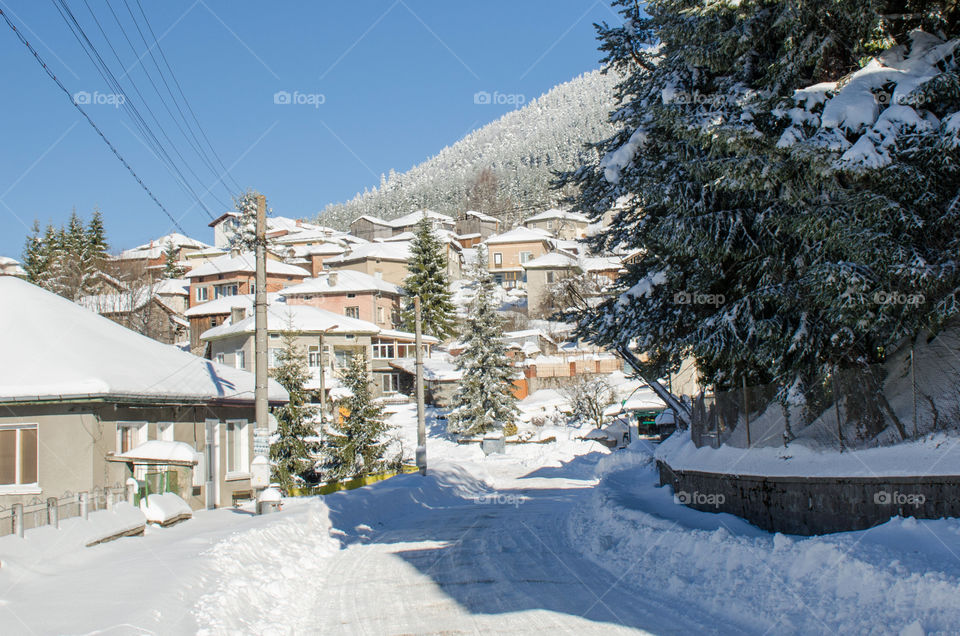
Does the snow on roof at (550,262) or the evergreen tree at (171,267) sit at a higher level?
the evergreen tree at (171,267)

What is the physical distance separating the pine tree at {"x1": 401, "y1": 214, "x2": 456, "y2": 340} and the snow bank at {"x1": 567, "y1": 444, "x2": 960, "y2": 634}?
60.2 meters

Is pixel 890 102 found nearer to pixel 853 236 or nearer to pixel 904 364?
pixel 853 236

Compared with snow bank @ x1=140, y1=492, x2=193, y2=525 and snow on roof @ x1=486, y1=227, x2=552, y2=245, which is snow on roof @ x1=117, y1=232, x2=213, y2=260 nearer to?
snow on roof @ x1=486, y1=227, x2=552, y2=245

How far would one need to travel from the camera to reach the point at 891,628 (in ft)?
23.8

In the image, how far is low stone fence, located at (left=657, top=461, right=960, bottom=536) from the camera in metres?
9.56

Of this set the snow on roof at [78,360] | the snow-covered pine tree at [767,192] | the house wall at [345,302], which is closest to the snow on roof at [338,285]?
the house wall at [345,302]

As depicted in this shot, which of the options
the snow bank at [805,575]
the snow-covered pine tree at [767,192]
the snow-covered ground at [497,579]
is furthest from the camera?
the snow-covered pine tree at [767,192]

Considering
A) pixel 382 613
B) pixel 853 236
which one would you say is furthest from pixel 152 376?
pixel 853 236

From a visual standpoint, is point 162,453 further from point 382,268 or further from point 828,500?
point 382,268

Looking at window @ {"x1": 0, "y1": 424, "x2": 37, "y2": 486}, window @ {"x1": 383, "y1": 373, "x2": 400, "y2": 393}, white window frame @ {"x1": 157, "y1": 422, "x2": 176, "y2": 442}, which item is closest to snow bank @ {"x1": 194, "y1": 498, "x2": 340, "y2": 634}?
white window frame @ {"x1": 157, "y1": 422, "x2": 176, "y2": 442}

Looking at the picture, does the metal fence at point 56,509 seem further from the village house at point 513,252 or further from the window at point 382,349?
the village house at point 513,252

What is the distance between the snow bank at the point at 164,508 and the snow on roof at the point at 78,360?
213cm

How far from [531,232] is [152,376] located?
85.8 meters

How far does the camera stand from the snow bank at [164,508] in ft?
52.1
